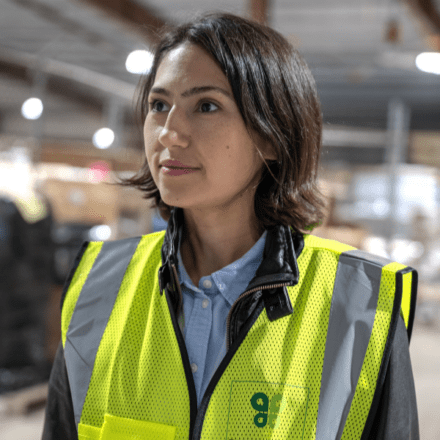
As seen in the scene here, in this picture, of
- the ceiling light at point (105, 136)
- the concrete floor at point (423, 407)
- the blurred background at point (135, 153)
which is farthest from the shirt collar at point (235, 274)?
the ceiling light at point (105, 136)

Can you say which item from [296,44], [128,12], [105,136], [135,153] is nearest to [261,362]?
[135,153]

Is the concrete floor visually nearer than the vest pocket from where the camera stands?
No

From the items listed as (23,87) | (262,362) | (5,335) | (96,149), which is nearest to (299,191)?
(262,362)

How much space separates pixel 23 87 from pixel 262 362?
13.5 m

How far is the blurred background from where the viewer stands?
12.9ft

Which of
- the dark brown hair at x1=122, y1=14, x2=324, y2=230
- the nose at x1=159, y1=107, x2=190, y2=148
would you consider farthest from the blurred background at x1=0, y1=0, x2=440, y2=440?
the nose at x1=159, y1=107, x2=190, y2=148

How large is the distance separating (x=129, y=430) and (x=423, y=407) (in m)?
3.73

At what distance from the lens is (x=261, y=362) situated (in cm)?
113

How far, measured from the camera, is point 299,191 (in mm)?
1437

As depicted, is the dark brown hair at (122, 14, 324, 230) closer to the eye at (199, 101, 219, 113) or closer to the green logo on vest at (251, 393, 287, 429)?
the eye at (199, 101, 219, 113)

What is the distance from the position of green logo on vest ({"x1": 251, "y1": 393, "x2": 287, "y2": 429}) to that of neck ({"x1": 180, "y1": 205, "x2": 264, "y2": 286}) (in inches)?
14.2

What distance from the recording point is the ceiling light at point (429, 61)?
19.1ft

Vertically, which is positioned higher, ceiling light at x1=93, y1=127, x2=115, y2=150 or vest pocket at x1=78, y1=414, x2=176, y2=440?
ceiling light at x1=93, y1=127, x2=115, y2=150

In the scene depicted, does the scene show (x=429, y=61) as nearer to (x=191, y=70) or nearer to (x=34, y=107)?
(x=34, y=107)
